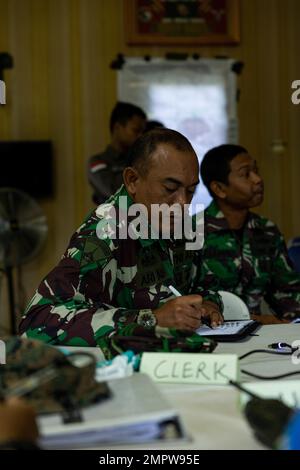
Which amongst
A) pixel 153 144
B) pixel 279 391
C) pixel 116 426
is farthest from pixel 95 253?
pixel 116 426

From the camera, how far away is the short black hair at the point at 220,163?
2764 millimetres

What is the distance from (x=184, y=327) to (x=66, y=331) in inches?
10.0

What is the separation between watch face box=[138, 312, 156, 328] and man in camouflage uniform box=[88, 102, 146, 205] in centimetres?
260

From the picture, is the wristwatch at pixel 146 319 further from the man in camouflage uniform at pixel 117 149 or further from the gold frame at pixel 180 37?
the gold frame at pixel 180 37

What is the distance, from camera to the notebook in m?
1.56

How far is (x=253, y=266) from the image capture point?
2.55 meters

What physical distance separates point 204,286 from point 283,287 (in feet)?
1.66

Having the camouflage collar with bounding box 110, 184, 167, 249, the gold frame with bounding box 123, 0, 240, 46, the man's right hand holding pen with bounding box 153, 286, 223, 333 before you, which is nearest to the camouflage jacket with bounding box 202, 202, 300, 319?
the camouflage collar with bounding box 110, 184, 167, 249

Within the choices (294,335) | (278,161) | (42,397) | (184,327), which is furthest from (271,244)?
(278,161)

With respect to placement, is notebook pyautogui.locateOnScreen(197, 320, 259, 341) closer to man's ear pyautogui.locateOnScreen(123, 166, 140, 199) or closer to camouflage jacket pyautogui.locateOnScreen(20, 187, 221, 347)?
camouflage jacket pyautogui.locateOnScreen(20, 187, 221, 347)

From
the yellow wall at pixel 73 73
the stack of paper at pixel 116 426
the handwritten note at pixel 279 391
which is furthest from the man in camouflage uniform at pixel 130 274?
the yellow wall at pixel 73 73

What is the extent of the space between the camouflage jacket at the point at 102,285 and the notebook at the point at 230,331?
7.2 inches

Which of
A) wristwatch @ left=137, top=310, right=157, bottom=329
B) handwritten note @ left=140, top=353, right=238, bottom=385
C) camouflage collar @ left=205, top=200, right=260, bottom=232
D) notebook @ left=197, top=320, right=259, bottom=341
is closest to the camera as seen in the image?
handwritten note @ left=140, top=353, right=238, bottom=385
